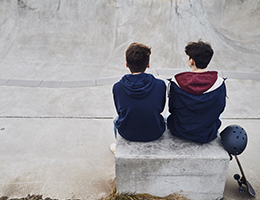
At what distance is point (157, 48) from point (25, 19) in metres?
3.66

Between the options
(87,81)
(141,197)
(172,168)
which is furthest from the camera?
(87,81)

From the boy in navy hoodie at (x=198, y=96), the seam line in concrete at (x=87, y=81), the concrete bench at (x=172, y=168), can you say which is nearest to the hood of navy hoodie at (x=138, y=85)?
the boy in navy hoodie at (x=198, y=96)

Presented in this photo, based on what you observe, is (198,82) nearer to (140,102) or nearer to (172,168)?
(140,102)

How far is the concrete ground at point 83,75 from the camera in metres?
2.57

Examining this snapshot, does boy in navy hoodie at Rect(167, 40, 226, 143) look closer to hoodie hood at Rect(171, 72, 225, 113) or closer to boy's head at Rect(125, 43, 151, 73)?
hoodie hood at Rect(171, 72, 225, 113)

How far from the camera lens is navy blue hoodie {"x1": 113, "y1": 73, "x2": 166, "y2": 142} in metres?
1.93

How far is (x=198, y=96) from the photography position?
190 centimetres

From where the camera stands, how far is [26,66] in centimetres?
547

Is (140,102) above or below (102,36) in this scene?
above

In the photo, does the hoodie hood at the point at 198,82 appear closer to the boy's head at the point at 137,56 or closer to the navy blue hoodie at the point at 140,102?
the navy blue hoodie at the point at 140,102

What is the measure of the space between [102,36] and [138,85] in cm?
447

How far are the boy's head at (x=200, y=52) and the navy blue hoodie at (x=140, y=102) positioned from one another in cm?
33

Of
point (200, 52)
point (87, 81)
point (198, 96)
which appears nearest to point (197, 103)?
point (198, 96)

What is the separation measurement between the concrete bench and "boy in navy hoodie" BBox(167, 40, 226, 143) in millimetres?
159
